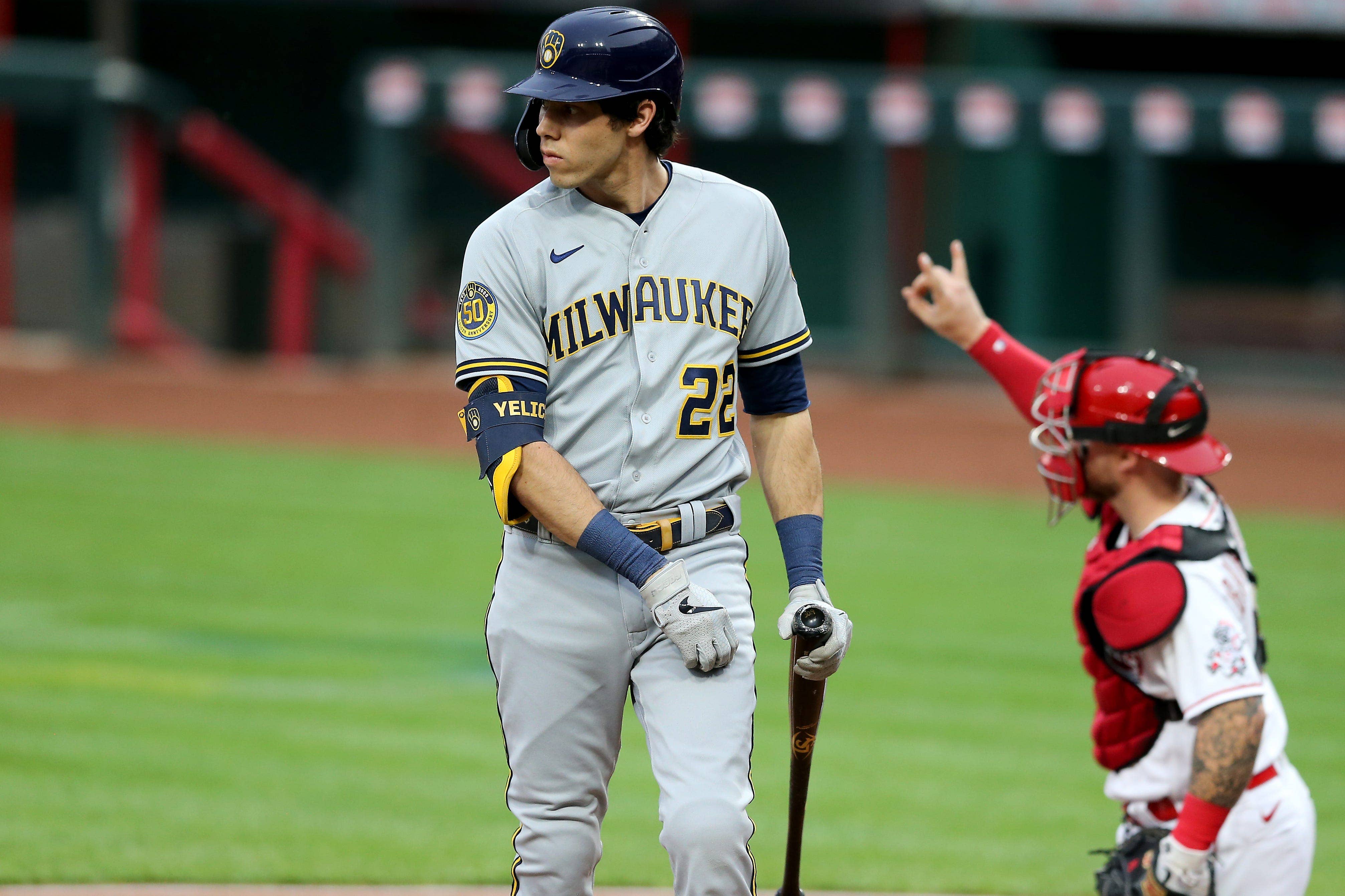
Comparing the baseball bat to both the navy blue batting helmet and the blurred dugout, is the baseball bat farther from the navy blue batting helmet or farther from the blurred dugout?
the blurred dugout

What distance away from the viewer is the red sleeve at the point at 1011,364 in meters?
4.20

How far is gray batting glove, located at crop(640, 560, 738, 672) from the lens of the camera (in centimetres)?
317

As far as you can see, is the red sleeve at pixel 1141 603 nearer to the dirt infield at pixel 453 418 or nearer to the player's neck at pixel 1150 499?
the player's neck at pixel 1150 499

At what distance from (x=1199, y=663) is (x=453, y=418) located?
1295 centimetres

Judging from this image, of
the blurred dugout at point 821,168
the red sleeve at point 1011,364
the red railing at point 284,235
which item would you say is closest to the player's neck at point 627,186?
the red sleeve at point 1011,364

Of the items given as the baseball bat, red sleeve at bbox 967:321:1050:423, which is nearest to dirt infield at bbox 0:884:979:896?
the baseball bat

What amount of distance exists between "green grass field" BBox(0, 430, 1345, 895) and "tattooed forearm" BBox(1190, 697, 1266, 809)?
1965mm

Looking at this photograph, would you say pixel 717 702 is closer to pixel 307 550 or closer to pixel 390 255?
pixel 307 550

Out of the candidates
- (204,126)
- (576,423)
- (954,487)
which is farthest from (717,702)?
(204,126)

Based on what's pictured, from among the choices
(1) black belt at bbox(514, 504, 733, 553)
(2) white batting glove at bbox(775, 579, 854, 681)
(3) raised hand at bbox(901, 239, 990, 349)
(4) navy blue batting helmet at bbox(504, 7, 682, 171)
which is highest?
(4) navy blue batting helmet at bbox(504, 7, 682, 171)

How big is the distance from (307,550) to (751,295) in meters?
7.69

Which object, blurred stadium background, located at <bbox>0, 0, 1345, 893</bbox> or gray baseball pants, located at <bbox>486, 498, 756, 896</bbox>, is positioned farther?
blurred stadium background, located at <bbox>0, 0, 1345, 893</bbox>

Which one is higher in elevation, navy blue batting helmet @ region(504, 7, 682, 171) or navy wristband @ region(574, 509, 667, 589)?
navy blue batting helmet @ region(504, 7, 682, 171)

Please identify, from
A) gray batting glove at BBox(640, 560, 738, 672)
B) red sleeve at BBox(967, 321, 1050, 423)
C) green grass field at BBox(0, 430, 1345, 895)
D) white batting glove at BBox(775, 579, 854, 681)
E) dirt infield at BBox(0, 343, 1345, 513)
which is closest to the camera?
gray batting glove at BBox(640, 560, 738, 672)
